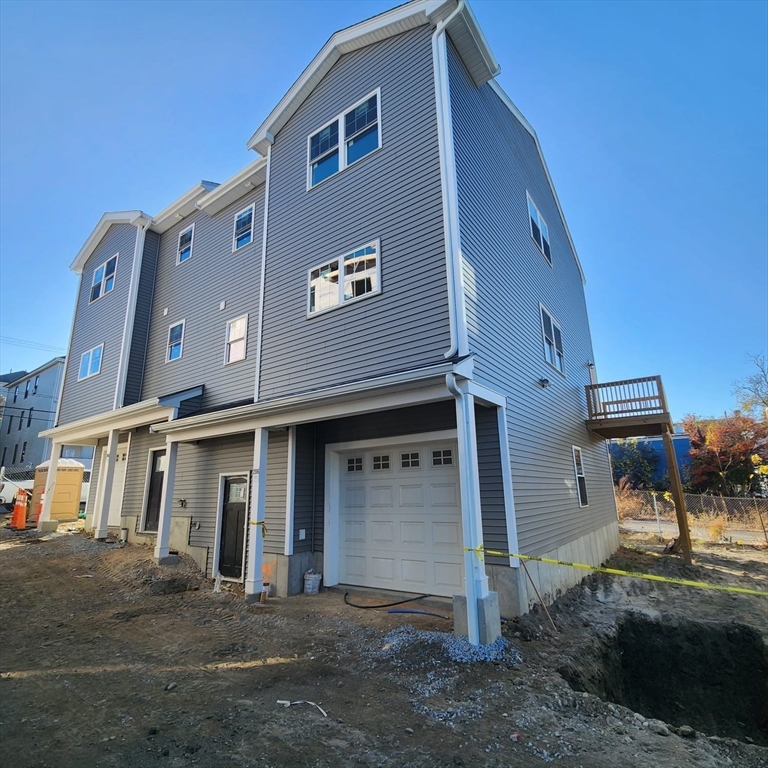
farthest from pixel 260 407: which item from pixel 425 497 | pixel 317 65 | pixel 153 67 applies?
pixel 153 67

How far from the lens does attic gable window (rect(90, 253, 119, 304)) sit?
1500cm

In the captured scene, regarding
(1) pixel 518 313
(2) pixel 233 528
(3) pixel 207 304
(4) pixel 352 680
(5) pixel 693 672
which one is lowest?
(5) pixel 693 672

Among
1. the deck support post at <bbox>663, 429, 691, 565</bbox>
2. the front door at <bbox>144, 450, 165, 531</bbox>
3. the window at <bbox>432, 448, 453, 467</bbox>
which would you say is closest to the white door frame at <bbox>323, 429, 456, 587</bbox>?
the window at <bbox>432, 448, 453, 467</bbox>

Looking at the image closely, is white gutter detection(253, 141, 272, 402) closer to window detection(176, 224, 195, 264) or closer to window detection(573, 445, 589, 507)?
window detection(176, 224, 195, 264)

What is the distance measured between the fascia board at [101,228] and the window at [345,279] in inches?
371

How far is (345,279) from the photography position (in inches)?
309

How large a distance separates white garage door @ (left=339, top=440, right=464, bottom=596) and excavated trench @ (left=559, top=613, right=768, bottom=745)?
2.54m

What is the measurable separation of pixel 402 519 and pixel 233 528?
415 centimetres

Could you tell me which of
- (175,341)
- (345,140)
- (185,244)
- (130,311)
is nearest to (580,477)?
(345,140)

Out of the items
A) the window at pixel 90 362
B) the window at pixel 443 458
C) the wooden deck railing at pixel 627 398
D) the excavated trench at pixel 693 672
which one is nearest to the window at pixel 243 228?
the window at pixel 90 362

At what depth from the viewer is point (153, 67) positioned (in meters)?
9.49

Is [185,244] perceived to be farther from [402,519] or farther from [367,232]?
[402,519]

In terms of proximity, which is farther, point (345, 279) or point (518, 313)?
point (518, 313)

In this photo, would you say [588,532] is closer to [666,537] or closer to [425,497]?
[425,497]
